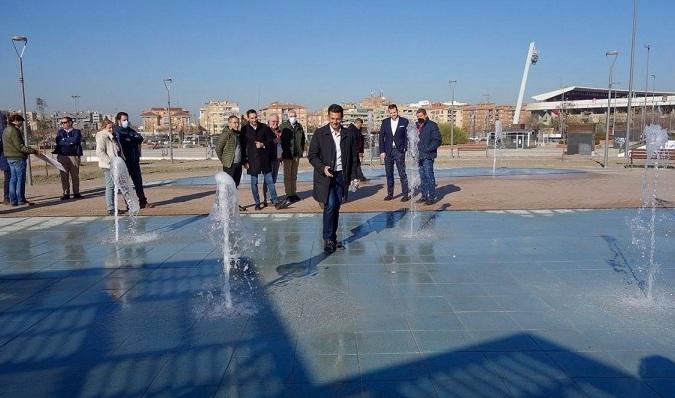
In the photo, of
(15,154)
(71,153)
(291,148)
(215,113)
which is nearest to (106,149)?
(71,153)

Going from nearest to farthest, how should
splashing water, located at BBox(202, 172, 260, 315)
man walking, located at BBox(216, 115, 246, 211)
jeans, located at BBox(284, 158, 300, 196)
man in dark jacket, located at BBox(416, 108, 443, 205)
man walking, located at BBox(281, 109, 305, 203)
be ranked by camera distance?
splashing water, located at BBox(202, 172, 260, 315), man walking, located at BBox(216, 115, 246, 211), man in dark jacket, located at BBox(416, 108, 443, 205), man walking, located at BBox(281, 109, 305, 203), jeans, located at BBox(284, 158, 300, 196)

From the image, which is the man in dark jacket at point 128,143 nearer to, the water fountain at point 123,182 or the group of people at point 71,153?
the group of people at point 71,153

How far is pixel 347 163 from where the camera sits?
705 cm

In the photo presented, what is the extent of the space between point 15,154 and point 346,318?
9.47 meters

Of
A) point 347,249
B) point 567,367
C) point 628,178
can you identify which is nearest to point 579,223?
point 347,249

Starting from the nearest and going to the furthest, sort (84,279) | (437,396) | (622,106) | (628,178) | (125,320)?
(437,396) → (125,320) → (84,279) → (628,178) → (622,106)

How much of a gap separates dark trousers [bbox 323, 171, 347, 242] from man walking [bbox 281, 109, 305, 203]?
3985mm

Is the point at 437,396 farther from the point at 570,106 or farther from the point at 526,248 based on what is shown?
the point at 570,106

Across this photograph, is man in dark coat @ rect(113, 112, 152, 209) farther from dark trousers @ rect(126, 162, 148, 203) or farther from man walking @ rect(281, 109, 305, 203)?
man walking @ rect(281, 109, 305, 203)

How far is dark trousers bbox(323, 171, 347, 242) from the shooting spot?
6.95 metres

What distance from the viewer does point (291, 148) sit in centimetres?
1086

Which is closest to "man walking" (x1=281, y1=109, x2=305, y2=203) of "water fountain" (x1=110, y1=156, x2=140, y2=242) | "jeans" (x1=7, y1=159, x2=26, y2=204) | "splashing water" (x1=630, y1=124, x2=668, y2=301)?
"water fountain" (x1=110, y1=156, x2=140, y2=242)

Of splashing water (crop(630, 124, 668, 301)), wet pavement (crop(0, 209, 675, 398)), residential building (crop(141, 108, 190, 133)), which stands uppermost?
residential building (crop(141, 108, 190, 133))

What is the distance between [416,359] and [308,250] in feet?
11.5
